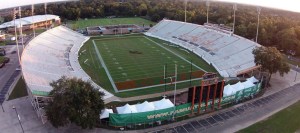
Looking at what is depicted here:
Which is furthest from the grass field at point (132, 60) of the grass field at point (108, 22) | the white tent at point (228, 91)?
the grass field at point (108, 22)

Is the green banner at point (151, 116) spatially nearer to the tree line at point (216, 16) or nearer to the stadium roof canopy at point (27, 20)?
the tree line at point (216, 16)

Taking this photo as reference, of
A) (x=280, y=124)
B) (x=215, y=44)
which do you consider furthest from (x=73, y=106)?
(x=215, y=44)

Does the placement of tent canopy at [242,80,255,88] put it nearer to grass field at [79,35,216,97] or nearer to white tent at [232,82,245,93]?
white tent at [232,82,245,93]

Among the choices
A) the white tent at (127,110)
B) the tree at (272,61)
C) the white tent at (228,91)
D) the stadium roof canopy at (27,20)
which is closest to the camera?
the white tent at (127,110)

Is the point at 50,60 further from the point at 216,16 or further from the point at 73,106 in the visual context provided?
the point at 216,16

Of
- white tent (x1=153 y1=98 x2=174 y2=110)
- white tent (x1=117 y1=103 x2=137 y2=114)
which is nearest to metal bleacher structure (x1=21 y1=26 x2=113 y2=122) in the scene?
white tent (x1=117 y1=103 x2=137 y2=114)

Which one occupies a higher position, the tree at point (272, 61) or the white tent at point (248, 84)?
the tree at point (272, 61)

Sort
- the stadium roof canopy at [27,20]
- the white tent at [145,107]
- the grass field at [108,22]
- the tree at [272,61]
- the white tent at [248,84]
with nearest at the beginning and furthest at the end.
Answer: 1. the white tent at [145,107]
2. the white tent at [248,84]
3. the tree at [272,61]
4. the stadium roof canopy at [27,20]
5. the grass field at [108,22]

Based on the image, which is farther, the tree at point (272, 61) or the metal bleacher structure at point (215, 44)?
the metal bleacher structure at point (215, 44)
